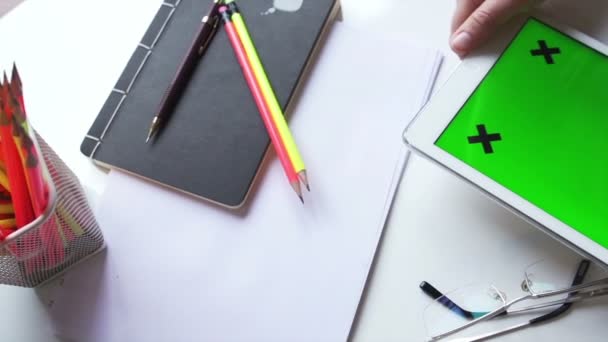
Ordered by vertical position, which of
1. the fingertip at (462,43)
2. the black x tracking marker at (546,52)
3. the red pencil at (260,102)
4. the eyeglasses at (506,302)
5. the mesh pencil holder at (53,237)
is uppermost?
the black x tracking marker at (546,52)

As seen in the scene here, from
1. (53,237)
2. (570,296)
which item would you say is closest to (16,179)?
(53,237)

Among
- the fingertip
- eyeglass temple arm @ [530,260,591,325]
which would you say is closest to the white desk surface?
eyeglass temple arm @ [530,260,591,325]

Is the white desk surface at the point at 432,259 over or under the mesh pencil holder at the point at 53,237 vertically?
over

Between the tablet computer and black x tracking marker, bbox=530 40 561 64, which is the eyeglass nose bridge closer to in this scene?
the tablet computer

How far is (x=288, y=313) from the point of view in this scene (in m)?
0.42

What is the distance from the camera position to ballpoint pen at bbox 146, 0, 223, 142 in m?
0.49

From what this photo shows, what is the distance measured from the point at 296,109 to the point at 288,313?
0.20 m

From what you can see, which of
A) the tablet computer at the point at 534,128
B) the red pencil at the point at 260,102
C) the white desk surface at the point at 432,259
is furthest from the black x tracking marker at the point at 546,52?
the red pencil at the point at 260,102

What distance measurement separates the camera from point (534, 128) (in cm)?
42

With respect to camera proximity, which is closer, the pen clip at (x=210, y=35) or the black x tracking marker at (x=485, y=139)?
the black x tracking marker at (x=485, y=139)

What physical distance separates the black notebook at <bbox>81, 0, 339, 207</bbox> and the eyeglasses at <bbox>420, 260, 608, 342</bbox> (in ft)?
0.65

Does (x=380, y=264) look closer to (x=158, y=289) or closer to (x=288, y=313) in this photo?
(x=288, y=313)

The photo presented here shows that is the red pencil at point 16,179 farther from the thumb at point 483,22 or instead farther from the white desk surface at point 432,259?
the thumb at point 483,22

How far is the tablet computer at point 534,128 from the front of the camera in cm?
39
